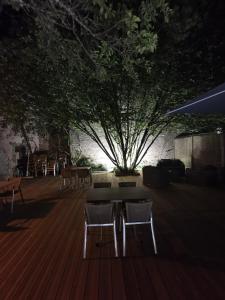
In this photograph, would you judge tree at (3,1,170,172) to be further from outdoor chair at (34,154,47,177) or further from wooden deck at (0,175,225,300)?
outdoor chair at (34,154,47,177)

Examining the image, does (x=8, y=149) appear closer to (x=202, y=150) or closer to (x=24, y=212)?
(x=24, y=212)

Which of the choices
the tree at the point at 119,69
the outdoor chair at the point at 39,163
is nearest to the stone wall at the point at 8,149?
the outdoor chair at the point at 39,163

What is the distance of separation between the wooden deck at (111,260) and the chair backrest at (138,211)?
0.48 m

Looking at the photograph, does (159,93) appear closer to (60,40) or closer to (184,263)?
A: (60,40)

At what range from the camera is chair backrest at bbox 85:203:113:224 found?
3775 mm

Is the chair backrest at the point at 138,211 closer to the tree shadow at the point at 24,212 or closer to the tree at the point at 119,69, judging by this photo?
the tree at the point at 119,69

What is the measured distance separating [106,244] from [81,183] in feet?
22.1

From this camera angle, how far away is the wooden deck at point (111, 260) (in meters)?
2.96

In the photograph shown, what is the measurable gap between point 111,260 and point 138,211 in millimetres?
699

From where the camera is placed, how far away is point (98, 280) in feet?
10.5

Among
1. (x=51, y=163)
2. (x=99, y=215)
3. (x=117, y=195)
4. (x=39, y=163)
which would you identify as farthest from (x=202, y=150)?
(x=99, y=215)

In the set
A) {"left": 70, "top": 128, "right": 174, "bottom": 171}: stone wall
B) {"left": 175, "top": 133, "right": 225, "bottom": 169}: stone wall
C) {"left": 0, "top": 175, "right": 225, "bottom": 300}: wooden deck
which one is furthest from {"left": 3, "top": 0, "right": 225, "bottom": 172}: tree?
{"left": 0, "top": 175, "right": 225, "bottom": 300}: wooden deck

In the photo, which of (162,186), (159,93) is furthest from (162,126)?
(162,186)

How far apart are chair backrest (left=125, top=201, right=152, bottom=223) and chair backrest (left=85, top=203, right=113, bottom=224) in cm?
23
